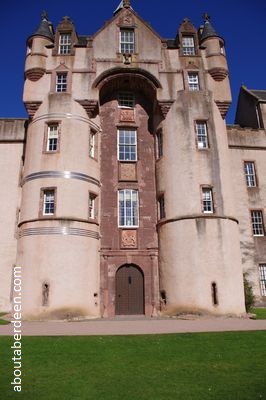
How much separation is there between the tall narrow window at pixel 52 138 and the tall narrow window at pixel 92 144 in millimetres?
2344

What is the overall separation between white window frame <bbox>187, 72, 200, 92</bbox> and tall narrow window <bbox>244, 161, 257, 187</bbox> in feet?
25.9

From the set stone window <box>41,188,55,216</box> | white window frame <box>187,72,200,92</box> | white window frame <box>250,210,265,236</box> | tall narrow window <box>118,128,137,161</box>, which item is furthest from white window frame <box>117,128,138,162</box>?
white window frame <box>250,210,265,236</box>

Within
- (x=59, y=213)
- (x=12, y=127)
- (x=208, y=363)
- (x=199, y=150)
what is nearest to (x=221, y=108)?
(x=199, y=150)

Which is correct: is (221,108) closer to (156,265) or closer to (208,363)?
(156,265)

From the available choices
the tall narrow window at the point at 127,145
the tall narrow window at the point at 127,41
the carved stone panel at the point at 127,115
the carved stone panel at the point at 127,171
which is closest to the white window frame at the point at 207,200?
the carved stone panel at the point at 127,171

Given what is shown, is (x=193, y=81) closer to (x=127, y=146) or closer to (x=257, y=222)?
(x=127, y=146)

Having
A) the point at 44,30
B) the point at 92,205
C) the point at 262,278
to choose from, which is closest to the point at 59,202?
the point at 92,205

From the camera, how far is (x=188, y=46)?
26.1 metres

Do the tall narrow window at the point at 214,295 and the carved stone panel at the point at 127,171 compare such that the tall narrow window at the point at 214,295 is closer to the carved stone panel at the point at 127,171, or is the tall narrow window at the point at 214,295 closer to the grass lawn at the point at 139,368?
the grass lawn at the point at 139,368

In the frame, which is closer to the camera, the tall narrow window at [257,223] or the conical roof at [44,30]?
the conical roof at [44,30]

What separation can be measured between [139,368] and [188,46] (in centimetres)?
2412

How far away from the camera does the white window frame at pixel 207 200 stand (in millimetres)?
21844

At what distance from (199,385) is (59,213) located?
49.3ft

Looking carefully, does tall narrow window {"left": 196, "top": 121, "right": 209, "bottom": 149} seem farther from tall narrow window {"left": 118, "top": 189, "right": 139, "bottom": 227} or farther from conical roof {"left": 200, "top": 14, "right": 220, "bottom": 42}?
conical roof {"left": 200, "top": 14, "right": 220, "bottom": 42}
